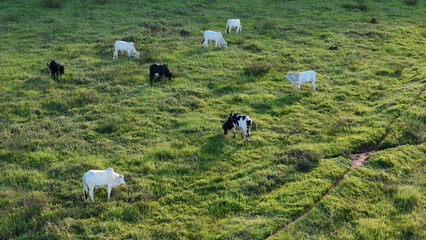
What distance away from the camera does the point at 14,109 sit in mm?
15469

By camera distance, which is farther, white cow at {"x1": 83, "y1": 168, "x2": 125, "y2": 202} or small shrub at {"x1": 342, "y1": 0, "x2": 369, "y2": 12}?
small shrub at {"x1": 342, "y1": 0, "x2": 369, "y2": 12}

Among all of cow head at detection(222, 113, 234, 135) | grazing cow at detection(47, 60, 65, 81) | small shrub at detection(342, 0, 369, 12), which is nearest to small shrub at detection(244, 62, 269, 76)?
cow head at detection(222, 113, 234, 135)

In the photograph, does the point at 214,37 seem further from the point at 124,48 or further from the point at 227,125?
the point at 227,125

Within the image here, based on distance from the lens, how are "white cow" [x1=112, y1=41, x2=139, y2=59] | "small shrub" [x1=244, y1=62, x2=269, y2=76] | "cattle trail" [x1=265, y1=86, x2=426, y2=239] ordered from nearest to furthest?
"cattle trail" [x1=265, y1=86, x2=426, y2=239] < "small shrub" [x1=244, y1=62, x2=269, y2=76] < "white cow" [x1=112, y1=41, x2=139, y2=59]

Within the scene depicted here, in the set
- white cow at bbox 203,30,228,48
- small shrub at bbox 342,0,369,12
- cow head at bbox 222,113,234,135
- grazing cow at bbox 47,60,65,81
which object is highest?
small shrub at bbox 342,0,369,12

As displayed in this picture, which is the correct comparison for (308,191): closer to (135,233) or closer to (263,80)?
(135,233)

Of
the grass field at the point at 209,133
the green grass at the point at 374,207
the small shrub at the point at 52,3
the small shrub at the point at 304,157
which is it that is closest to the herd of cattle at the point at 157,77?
the grass field at the point at 209,133

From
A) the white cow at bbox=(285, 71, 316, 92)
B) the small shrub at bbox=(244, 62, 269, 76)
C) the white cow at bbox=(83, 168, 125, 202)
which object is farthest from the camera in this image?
the small shrub at bbox=(244, 62, 269, 76)

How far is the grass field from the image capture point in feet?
31.9

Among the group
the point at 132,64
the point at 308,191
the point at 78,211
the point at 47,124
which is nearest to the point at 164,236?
the point at 78,211

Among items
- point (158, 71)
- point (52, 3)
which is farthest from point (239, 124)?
point (52, 3)

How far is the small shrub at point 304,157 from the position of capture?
38.6 feet

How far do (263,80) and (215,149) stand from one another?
734 centimetres

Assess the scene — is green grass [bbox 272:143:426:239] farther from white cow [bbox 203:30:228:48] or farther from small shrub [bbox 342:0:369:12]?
small shrub [bbox 342:0:369:12]
